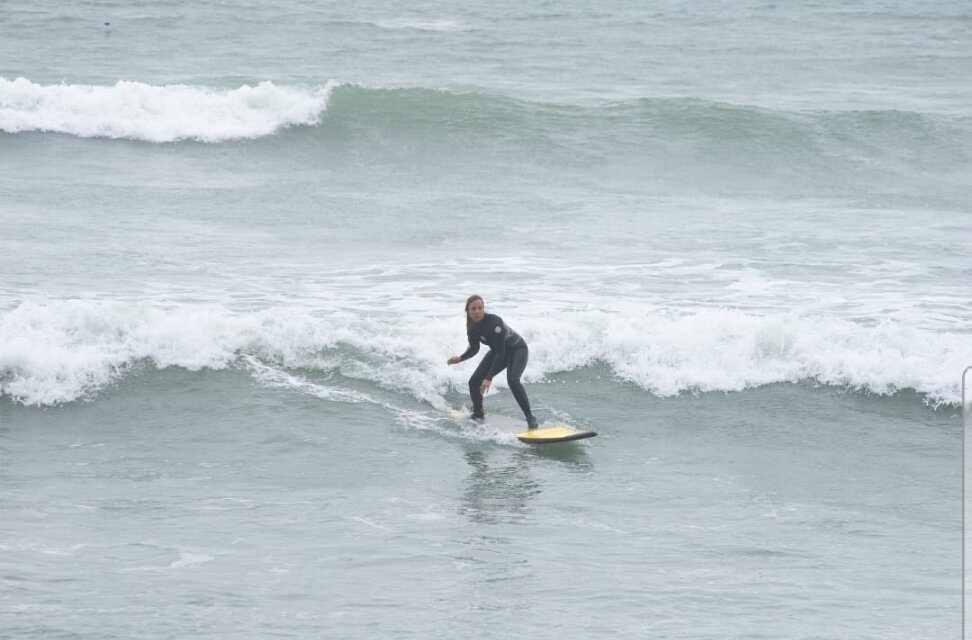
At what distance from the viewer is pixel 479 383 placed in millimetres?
11852

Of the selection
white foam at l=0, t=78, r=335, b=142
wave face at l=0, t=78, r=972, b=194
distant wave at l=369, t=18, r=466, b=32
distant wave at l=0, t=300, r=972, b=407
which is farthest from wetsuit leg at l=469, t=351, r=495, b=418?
distant wave at l=369, t=18, r=466, b=32

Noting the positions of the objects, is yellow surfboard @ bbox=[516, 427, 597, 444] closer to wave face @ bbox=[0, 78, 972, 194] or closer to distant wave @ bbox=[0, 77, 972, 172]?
wave face @ bbox=[0, 78, 972, 194]

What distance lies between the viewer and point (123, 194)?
20578 mm

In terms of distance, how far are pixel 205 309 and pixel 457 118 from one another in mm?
12899

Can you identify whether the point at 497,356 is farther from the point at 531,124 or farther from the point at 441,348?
the point at 531,124

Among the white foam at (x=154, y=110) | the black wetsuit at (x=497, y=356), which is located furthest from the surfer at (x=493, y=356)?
the white foam at (x=154, y=110)

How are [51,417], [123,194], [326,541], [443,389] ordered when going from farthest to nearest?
[123,194] < [443,389] < [51,417] < [326,541]

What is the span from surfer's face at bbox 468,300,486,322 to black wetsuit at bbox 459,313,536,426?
0.07 m

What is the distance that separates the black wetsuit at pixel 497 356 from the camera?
37.9 ft

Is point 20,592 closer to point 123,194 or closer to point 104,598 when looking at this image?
point 104,598

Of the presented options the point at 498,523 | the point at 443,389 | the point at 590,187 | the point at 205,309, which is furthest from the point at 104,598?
A: the point at 590,187

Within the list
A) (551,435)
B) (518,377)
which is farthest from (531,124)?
(551,435)

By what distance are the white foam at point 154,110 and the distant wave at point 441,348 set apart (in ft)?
37.6

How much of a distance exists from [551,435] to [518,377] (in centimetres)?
70
